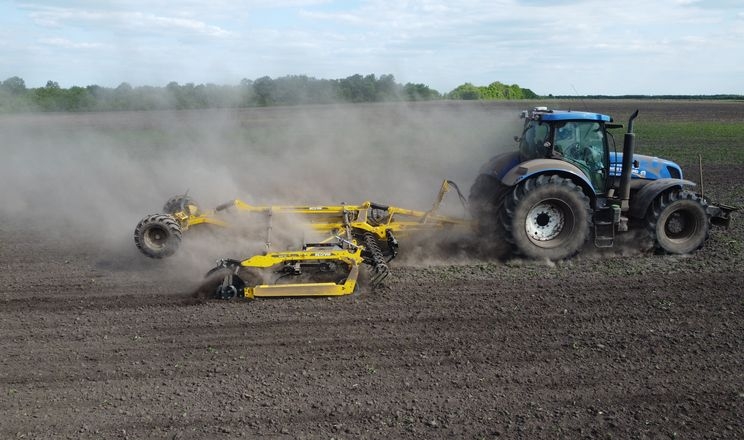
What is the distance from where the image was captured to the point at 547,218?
919 centimetres

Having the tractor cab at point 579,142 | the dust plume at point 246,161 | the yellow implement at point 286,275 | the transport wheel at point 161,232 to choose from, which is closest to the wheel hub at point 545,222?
the tractor cab at point 579,142

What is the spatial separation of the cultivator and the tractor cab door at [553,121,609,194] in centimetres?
180

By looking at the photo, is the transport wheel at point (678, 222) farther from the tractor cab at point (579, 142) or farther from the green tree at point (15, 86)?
the green tree at point (15, 86)

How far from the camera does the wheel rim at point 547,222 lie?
9.11 meters

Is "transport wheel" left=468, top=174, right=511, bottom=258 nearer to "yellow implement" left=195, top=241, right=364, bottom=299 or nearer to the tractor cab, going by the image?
the tractor cab

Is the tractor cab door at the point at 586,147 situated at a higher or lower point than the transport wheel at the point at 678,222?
higher

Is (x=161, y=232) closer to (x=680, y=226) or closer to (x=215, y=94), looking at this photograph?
(x=215, y=94)

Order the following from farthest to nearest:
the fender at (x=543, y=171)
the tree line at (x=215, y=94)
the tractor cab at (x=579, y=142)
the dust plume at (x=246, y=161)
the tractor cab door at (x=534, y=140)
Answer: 1. the tree line at (x=215, y=94)
2. the dust plume at (x=246, y=161)
3. the tractor cab door at (x=534, y=140)
4. the tractor cab at (x=579, y=142)
5. the fender at (x=543, y=171)

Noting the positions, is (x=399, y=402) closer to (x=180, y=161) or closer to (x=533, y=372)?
(x=533, y=372)

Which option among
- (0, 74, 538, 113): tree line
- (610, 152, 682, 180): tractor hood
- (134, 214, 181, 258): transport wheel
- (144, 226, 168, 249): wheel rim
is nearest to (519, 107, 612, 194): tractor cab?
(610, 152, 682, 180): tractor hood

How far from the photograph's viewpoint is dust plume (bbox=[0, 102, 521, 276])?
1300 cm

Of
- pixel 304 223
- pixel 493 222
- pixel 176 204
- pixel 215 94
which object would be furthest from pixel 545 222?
pixel 215 94

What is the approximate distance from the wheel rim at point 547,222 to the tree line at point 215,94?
710cm

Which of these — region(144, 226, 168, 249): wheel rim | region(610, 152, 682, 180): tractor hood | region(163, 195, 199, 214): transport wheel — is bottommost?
region(144, 226, 168, 249): wheel rim
